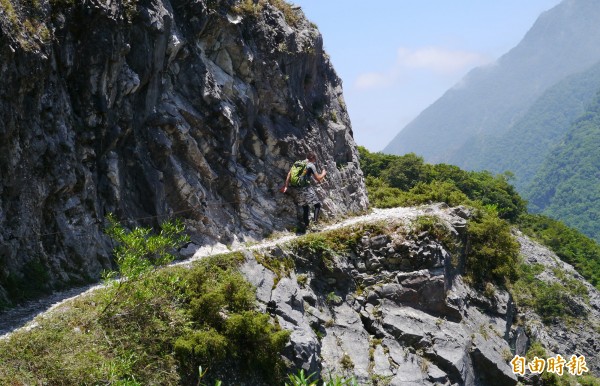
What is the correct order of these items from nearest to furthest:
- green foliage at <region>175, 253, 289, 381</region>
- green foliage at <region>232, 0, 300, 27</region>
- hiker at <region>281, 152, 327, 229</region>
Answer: green foliage at <region>175, 253, 289, 381</region>, hiker at <region>281, 152, 327, 229</region>, green foliage at <region>232, 0, 300, 27</region>

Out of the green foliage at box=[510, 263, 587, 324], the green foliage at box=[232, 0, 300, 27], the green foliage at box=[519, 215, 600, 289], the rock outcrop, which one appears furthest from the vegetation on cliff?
the rock outcrop

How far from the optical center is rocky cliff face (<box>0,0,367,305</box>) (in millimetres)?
11359

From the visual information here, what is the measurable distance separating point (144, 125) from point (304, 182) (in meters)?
5.18

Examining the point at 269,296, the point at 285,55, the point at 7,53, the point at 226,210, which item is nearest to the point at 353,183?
the point at 285,55

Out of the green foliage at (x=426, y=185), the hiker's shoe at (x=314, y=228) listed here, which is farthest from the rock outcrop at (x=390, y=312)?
the green foliage at (x=426, y=185)

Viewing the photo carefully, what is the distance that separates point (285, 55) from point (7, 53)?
519 inches

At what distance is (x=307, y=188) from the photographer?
18.8 m

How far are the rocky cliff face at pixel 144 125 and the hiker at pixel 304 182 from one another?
3.65 ft

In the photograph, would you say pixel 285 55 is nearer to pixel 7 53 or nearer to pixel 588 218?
pixel 7 53

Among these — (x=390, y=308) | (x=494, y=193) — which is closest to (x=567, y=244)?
(x=494, y=193)

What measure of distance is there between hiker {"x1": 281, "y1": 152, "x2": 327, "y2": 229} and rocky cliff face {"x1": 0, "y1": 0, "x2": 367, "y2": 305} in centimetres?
111

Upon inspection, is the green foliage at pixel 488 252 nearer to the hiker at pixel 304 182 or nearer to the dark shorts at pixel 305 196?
the hiker at pixel 304 182

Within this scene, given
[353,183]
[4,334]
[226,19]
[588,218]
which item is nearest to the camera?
[4,334]

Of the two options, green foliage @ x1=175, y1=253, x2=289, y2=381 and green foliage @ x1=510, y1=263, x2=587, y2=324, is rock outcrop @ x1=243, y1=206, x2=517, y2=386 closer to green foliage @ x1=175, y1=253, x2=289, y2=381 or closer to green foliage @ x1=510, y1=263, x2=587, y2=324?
green foliage @ x1=175, y1=253, x2=289, y2=381
